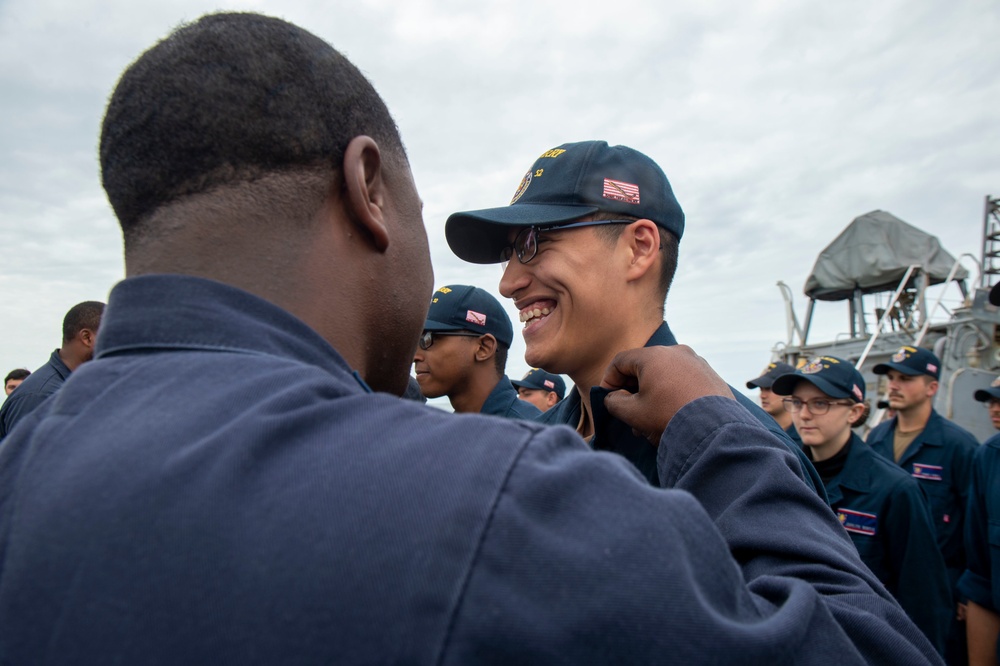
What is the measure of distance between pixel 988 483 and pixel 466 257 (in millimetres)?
3993

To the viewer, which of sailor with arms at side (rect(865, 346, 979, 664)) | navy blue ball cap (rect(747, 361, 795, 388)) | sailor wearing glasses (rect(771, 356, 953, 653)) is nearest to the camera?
sailor wearing glasses (rect(771, 356, 953, 653))

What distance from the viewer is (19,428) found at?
1105 mm

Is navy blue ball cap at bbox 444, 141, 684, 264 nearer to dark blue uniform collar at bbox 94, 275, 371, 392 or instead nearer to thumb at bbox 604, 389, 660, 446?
thumb at bbox 604, 389, 660, 446

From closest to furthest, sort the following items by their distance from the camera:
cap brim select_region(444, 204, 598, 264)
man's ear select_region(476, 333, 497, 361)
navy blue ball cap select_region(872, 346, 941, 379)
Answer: cap brim select_region(444, 204, 598, 264) < man's ear select_region(476, 333, 497, 361) < navy blue ball cap select_region(872, 346, 941, 379)

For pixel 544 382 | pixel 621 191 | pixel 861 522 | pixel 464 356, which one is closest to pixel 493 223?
pixel 621 191

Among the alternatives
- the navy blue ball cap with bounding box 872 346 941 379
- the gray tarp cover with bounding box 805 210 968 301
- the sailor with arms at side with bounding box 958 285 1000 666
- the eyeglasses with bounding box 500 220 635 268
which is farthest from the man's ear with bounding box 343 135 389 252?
the gray tarp cover with bounding box 805 210 968 301

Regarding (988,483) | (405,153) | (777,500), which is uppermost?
(405,153)

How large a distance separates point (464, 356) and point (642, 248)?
9.76 feet

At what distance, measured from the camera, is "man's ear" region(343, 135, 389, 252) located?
134cm

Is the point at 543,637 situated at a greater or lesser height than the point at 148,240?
lesser

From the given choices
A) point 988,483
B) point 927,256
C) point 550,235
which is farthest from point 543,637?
point 927,256

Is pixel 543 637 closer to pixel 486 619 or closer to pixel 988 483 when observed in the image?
pixel 486 619

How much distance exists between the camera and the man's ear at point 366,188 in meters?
1.34

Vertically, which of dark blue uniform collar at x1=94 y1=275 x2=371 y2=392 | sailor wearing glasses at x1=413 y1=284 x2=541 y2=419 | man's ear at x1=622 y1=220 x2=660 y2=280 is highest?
man's ear at x1=622 y1=220 x2=660 y2=280
